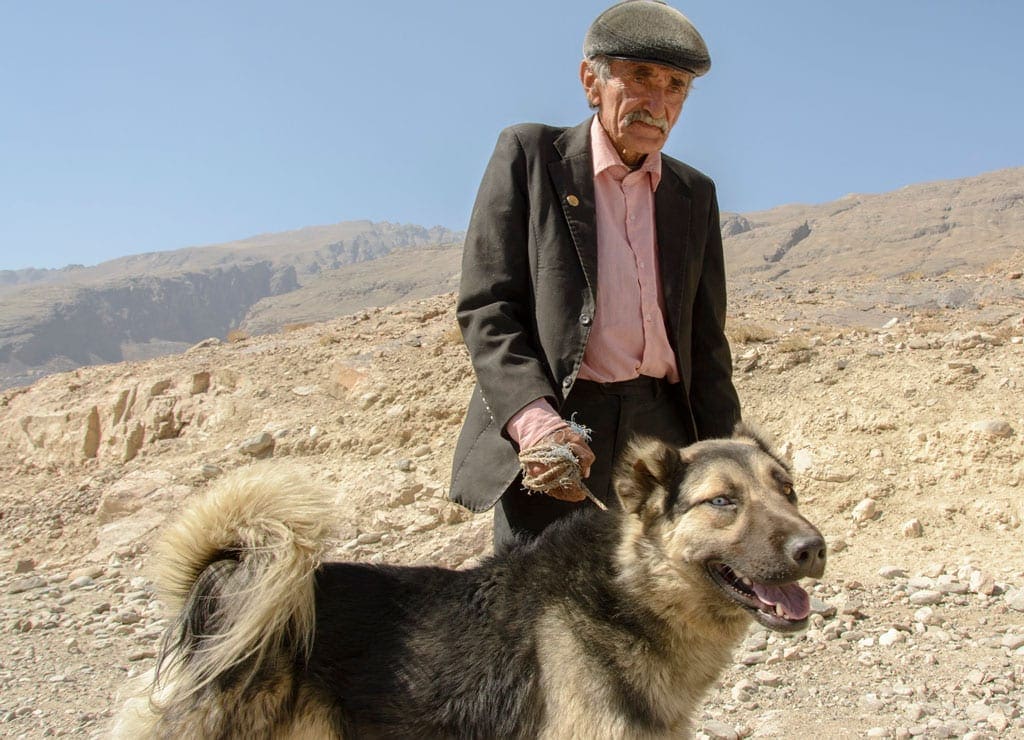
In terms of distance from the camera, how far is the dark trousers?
3062 mm

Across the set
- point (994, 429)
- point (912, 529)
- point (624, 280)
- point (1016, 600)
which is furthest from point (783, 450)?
point (624, 280)

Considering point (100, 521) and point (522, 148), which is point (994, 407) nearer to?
point (522, 148)

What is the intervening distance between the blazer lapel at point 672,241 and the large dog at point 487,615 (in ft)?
1.81

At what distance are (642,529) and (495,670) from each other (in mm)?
680

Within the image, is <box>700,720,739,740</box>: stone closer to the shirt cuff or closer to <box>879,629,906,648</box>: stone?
<box>879,629,906,648</box>: stone

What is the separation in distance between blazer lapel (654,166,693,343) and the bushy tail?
1.44 meters

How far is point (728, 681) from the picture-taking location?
479cm

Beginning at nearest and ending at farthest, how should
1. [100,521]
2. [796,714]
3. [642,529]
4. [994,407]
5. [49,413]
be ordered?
1. [642,529]
2. [796,714]
3. [994,407]
4. [100,521]
5. [49,413]

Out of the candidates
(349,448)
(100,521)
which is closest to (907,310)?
(349,448)

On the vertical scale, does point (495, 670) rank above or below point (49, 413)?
above

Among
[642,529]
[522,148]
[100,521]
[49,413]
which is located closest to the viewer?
[642,529]

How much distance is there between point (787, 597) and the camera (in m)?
2.55

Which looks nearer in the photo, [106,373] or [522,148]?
[522,148]

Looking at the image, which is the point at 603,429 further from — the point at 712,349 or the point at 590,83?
the point at 590,83
